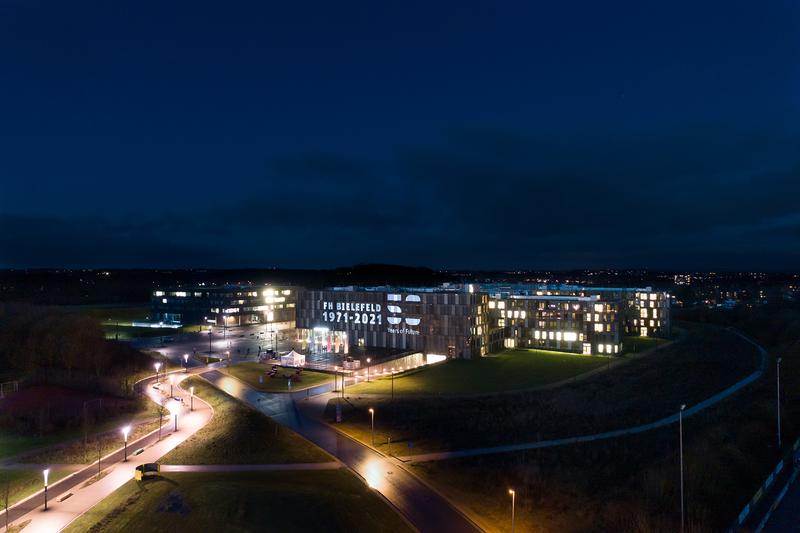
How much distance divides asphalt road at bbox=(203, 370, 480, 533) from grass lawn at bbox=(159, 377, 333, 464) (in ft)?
4.37

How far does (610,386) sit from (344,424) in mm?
34228

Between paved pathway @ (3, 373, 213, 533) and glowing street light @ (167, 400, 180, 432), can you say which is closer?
paved pathway @ (3, 373, 213, 533)

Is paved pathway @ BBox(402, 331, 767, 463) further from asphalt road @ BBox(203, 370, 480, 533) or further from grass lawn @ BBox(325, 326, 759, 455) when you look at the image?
asphalt road @ BBox(203, 370, 480, 533)

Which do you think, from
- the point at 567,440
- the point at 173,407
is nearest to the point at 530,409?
the point at 567,440

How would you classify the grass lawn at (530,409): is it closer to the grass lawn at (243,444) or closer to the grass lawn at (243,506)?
the grass lawn at (243,444)

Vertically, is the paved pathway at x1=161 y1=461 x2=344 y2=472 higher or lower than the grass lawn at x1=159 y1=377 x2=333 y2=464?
lower

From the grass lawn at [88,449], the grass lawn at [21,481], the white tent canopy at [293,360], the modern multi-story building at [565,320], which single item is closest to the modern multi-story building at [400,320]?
the modern multi-story building at [565,320]

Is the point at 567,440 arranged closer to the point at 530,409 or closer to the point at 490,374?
the point at 530,409

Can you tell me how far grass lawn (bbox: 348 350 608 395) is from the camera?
58.3 meters

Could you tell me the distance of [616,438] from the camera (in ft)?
137

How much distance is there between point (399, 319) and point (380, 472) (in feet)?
161

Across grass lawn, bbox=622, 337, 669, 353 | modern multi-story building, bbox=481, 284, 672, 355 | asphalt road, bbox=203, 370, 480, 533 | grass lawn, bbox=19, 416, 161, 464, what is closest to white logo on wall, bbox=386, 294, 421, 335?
modern multi-story building, bbox=481, 284, 672, 355

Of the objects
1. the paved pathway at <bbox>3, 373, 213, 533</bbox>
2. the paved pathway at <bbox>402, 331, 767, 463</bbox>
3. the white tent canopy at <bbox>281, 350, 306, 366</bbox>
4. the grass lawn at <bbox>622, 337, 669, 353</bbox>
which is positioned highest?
the white tent canopy at <bbox>281, 350, 306, 366</bbox>

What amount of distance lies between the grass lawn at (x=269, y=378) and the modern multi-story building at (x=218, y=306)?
2052 inches
